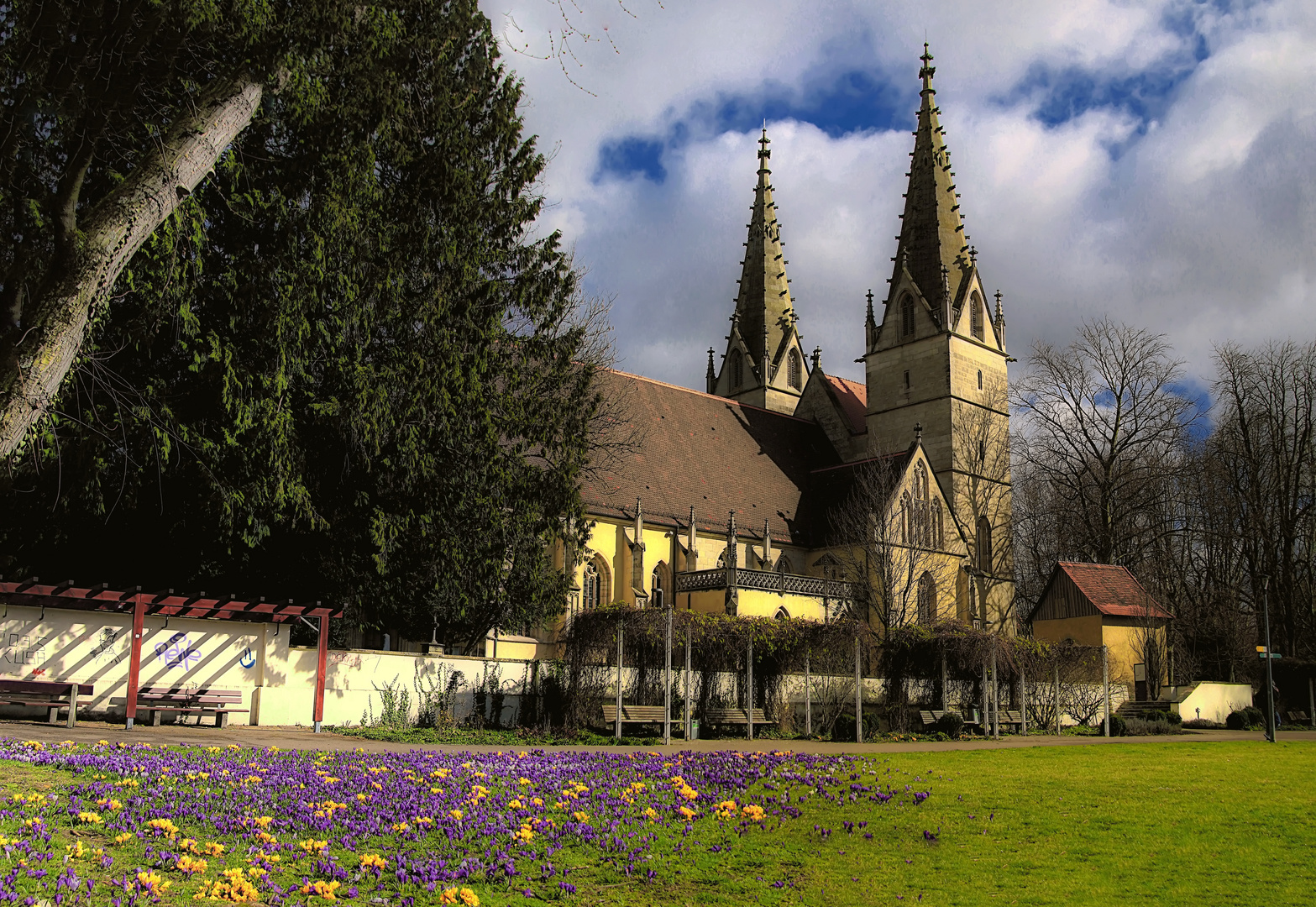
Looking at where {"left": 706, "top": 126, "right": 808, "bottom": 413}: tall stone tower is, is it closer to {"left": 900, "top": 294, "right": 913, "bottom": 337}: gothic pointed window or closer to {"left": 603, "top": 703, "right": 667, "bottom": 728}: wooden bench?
{"left": 900, "top": 294, "right": 913, "bottom": 337}: gothic pointed window

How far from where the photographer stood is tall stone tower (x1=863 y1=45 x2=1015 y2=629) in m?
46.1

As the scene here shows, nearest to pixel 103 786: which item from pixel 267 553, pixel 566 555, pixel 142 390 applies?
pixel 142 390

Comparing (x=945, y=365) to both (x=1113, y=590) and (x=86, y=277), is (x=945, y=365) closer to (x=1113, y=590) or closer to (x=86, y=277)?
(x=1113, y=590)

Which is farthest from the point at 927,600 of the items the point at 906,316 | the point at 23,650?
the point at 23,650

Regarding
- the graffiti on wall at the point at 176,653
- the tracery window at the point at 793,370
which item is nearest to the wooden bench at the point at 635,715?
the graffiti on wall at the point at 176,653

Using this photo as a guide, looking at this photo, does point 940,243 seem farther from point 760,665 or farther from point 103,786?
point 103,786

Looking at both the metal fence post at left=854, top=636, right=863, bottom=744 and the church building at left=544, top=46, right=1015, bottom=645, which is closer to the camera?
the metal fence post at left=854, top=636, right=863, bottom=744

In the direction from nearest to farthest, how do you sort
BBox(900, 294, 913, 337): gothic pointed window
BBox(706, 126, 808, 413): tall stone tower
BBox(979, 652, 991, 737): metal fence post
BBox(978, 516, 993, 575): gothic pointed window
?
BBox(979, 652, 991, 737): metal fence post → BBox(978, 516, 993, 575): gothic pointed window → BBox(900, 294, 913, 337): gothic pointed window → BBox(706, 126, 808, 413): tall stone tower

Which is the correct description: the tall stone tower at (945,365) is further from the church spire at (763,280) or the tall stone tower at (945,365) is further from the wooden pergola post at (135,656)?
the wooden pergola post at (135,656)

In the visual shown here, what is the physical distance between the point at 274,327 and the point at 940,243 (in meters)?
37.3

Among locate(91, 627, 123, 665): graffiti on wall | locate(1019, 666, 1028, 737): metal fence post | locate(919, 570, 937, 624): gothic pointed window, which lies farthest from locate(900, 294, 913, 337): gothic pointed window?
locate(91, 627, 123, 665): graffiti on wall

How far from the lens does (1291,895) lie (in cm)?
690

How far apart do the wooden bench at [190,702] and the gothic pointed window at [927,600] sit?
27.9m

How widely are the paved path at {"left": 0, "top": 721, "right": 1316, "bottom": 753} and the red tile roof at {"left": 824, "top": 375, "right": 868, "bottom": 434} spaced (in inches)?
1085
